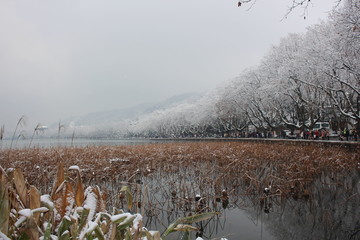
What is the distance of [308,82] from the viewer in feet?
71.3

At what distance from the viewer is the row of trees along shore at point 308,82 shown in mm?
15273

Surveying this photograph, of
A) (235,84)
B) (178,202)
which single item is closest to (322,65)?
(178,202)

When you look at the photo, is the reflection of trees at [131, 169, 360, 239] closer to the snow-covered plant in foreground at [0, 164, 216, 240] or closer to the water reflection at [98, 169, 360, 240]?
the water reflection at [98, 169, 360, 240]

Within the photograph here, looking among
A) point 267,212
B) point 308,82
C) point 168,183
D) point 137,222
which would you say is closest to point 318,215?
point 267,212

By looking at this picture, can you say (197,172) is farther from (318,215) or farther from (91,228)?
(91,228)

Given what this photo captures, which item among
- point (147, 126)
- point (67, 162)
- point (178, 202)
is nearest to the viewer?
point (178, 202)

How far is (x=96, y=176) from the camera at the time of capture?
789cm

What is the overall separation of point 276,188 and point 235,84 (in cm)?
3744

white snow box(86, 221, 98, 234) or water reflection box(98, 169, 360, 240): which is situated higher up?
white snow box(86, 221, 98, 234)

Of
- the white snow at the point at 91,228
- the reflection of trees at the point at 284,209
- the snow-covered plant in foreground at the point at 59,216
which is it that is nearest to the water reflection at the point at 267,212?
the reflection of trees at the point at 284,209

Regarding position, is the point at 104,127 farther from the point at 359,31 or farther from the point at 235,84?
the point at 359,31

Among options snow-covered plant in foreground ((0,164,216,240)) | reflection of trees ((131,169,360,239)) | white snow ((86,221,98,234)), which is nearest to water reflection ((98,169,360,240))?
reflection of trees ((131,169,360,239))

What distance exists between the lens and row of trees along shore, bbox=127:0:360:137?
15273mm

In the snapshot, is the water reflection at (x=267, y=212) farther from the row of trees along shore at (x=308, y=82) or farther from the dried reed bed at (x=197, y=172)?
the row of trees along shore at (x=308, y=82)
